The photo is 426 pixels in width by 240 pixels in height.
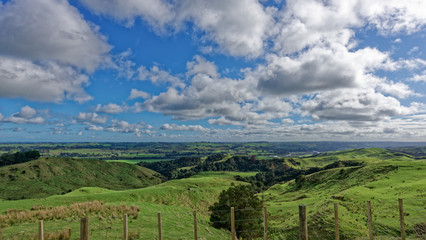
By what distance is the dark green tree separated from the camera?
33.6m

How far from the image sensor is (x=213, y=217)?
38531mm

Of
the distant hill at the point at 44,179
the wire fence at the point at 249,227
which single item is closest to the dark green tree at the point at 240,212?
the wire fence at the point at 249,227

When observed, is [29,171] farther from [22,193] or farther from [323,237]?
[323,237]

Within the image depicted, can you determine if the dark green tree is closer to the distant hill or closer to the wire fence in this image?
the wire fence

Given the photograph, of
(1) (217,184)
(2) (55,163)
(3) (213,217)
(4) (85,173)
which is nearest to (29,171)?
(2) (55,163)

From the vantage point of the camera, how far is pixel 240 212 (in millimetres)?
34938

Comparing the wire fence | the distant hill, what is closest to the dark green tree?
the wire fence

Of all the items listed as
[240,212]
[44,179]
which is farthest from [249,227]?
[44,179]

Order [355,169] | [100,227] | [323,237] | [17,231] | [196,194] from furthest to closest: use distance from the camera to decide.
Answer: [355,169]
[196,194]
[323,237]
[100,227]
[17,231]

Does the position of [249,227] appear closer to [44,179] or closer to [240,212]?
[240,212]

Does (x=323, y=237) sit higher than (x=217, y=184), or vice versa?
(x=323, y=237)

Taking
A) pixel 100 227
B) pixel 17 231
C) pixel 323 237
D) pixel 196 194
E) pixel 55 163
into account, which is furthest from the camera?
pixel 55 163

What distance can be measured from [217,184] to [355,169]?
68.6 m

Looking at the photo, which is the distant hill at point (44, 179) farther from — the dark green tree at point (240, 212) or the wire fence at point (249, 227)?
the wire fence at point (249, 227)
